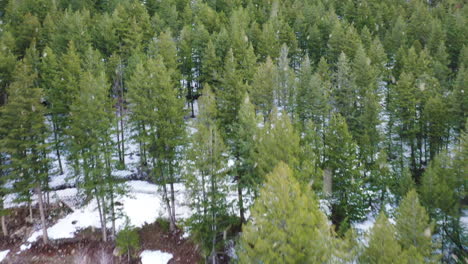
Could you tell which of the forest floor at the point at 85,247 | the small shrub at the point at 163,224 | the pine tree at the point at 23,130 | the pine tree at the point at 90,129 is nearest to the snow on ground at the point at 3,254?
the forest floor at the point at 85,247

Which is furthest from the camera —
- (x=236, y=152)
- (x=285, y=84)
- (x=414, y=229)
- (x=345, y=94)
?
(x=285, y=84)

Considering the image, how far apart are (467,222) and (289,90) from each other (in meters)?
20.1

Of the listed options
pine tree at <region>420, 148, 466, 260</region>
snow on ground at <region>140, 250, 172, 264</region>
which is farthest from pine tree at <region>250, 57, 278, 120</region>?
snow on ground at <region>140, 250, 172, 264</region>

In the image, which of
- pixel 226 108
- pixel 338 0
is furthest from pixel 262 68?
pixel 338 0

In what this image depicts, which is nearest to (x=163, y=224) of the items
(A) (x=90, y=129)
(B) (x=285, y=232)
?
(A) (x=90, y=129)

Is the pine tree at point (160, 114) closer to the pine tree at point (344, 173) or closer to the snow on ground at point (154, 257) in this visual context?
the snow on ground at point (154, 257)

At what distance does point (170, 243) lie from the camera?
26.2 m

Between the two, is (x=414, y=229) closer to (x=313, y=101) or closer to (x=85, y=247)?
(x=313, y=101)

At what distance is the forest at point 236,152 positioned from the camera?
17.8 m

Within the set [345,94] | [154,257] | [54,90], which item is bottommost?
[154,257]

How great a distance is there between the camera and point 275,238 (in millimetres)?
14023

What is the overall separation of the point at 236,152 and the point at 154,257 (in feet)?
31.6

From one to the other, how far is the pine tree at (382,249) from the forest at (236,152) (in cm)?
6

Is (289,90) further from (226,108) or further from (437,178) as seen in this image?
(437,178)
